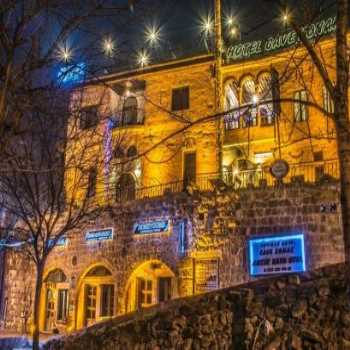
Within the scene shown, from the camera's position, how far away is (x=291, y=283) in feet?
34.3

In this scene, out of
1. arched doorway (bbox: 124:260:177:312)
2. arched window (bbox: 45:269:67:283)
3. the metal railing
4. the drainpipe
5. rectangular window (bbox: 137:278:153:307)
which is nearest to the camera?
the metal railing

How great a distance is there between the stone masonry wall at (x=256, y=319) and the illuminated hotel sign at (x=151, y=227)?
35.5 feet

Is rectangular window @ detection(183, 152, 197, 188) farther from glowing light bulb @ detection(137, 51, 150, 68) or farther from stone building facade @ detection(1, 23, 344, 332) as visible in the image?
glowing light bulb @ detection(137, 51, 150, 68)

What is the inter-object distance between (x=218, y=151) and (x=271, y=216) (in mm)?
5452

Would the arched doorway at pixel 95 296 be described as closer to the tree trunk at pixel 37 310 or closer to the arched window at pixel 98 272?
the arched window at pixel 98 272

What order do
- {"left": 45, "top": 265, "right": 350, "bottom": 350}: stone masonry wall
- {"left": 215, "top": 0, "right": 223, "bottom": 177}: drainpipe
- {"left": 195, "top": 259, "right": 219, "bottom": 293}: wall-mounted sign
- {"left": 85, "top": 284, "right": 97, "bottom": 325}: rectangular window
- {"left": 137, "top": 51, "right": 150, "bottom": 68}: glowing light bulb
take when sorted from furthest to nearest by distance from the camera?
{"left": 137, "top": 51, "right": 150, "bottom": 68}: glowing light bulb < {"left": 85, "top": 284, "right": 97, "bottom": 325}: rectangular window < {"left": 215, "top": 0, "right": 223, "bottom": 177}: drainpipe < {"left": 195, "top": 259, "right": 219, "bottom": 293}: wall-mounted sign < {"left": 45, "top": 265, "right": 350, "bottom": 350}: stone masonry wall

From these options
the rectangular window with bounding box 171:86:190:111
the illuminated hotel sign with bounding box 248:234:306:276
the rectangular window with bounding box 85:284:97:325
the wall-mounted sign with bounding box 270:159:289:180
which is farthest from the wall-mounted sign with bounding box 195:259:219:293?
the rectangular window with bounding box 171:86:190:111

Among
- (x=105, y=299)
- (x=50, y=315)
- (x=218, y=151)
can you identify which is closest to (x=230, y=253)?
(x=218, y=151)

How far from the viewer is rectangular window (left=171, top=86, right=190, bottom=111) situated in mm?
27156

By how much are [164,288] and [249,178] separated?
663 centimetres

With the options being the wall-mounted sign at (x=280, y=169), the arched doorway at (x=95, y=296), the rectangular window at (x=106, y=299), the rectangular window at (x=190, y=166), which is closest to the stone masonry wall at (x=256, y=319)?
the wall-mounted sign at (x=280, y=169)

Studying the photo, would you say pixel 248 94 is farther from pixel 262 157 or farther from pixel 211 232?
pixel 211 232

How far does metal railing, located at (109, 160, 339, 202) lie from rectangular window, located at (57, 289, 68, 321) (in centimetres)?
604

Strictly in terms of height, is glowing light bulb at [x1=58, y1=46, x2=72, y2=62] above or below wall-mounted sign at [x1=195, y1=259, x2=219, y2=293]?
above
